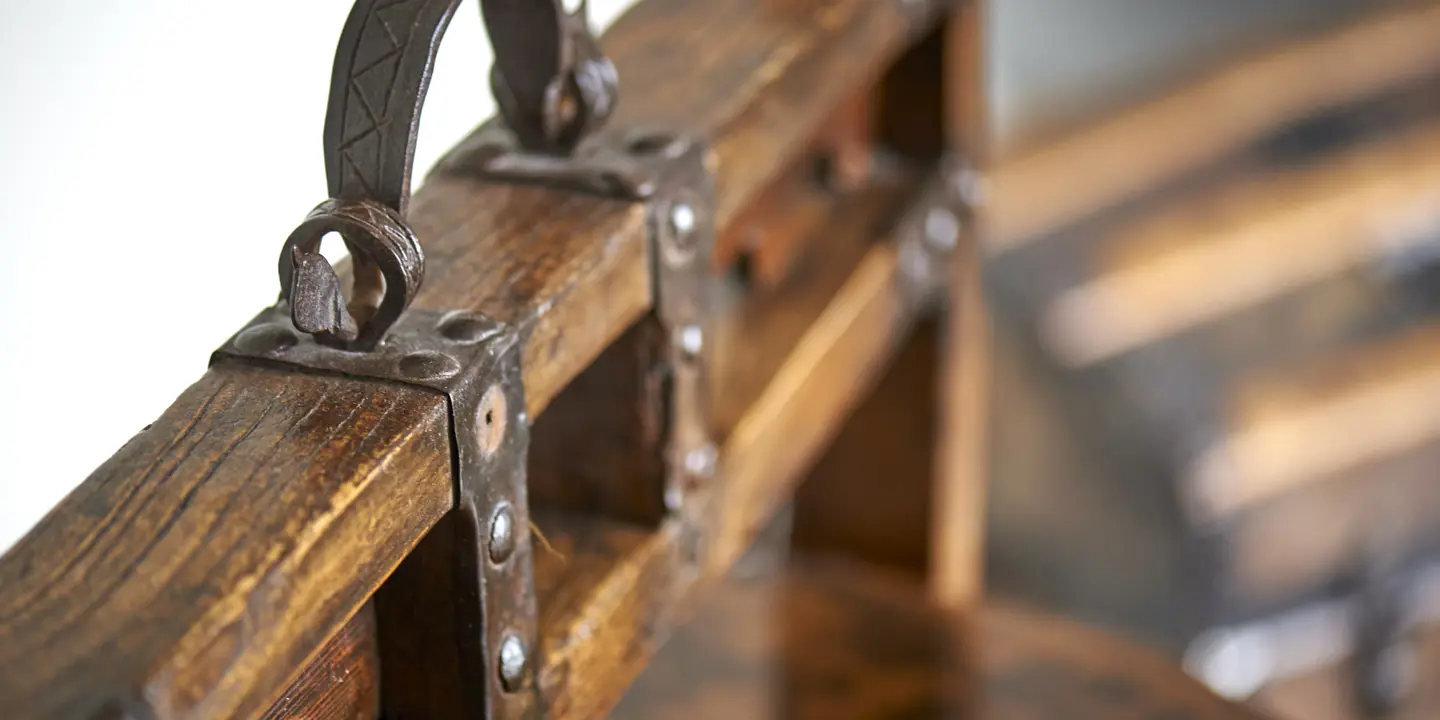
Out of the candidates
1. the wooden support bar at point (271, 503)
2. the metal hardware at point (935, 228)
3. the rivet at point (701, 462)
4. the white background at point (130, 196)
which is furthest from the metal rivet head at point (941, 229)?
the white background at point (130, 196)

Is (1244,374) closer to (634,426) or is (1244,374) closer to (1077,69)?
(1077,69)

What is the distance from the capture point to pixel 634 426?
726 millimetres

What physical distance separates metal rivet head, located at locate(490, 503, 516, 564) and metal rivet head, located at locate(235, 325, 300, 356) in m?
0.10

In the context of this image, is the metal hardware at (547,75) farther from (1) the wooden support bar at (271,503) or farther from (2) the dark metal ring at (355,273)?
(2) the dark metal ring at (355,273)

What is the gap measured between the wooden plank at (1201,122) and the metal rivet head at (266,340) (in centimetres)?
Result: 168

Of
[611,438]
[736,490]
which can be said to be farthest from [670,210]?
[736,490]

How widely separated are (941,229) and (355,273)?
30.1 inches

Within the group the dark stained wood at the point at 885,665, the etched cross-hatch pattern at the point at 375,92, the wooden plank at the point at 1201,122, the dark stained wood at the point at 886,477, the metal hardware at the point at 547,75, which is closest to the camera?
the etched cross-hatch pattern at the point at 375,92

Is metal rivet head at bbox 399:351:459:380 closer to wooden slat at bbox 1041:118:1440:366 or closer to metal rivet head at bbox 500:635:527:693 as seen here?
metal rivet head at bbox 500:635:527:693

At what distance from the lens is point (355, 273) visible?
20.3 inches

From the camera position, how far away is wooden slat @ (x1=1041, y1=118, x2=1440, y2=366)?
2.07 meters

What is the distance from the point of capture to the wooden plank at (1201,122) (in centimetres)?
216

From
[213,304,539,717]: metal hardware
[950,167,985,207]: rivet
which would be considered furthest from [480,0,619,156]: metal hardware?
[950,167,985,207]: rivet

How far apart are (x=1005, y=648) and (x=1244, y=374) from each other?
1.20m
